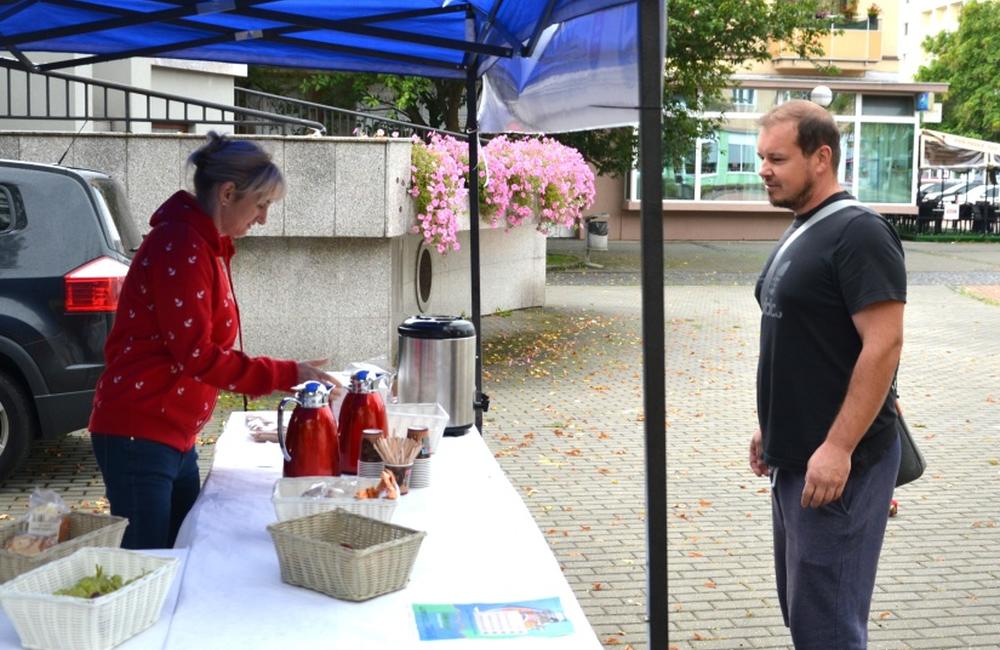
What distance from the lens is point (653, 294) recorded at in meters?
3.18

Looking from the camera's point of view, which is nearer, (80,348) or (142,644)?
(142,644)

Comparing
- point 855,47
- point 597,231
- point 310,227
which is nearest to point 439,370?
point 310,227

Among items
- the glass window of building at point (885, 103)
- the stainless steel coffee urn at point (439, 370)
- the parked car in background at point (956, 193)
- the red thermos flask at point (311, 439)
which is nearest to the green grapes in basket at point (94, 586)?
the red thermos flask at point (311, 439)

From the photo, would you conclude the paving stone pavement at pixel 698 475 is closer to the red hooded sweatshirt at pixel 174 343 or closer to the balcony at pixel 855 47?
the red hooded sweatshirt at pixel 174 343

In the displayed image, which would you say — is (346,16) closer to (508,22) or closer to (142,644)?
(508,22)

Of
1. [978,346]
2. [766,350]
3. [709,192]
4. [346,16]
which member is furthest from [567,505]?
[709,192]

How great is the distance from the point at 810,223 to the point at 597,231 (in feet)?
82.9

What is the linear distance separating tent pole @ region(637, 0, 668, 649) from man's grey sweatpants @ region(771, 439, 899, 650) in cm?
53

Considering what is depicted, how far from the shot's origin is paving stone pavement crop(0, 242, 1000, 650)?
5.91 m

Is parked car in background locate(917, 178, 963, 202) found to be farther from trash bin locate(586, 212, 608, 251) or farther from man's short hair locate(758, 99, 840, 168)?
man's short hair locate(758, 99, 840, 168)

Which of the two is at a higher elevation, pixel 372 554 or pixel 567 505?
pixel 372 554

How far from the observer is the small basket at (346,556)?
9.71 feet

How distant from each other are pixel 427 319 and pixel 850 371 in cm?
231

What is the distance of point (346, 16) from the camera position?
505 centimetres
